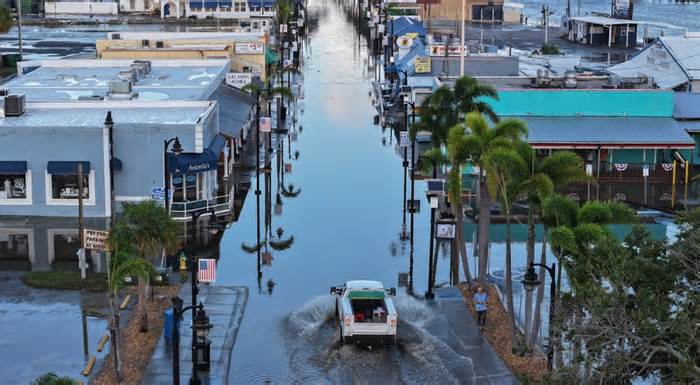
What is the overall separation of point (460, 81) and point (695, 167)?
2158 cm

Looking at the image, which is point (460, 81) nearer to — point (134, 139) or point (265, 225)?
point (265, 225)

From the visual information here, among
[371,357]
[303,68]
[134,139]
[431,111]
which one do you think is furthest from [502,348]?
[303,68]

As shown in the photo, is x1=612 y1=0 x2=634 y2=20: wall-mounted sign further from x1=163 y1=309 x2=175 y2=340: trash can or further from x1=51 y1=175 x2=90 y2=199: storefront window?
x1=163 y1=309 x2=175 y2=340: trash can

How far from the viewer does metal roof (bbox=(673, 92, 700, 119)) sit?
192 feet

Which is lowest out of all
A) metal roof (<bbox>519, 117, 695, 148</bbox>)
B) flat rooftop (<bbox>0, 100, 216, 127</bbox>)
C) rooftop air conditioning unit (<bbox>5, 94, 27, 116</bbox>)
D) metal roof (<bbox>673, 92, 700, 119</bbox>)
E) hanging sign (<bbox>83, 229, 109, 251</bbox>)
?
hanging sign (<bbox>83, 229, 109, 251</bbox>)

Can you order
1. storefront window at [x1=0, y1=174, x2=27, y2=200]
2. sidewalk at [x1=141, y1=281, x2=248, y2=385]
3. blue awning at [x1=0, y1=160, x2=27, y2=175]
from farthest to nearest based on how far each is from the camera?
storefront window at [x1=0, y1=174, x2=27, y2=200], blue awning at [x1=0, y1=160, x2=27, y2=175], sidewalk at [x1=141, y1=281, x2=248, y2=385]

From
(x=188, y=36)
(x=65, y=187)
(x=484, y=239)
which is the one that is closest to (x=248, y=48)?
(x=188, y=36)

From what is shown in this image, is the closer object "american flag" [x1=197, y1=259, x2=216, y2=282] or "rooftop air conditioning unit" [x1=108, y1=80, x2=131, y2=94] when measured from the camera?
"american flag" [x1=197, y1=259, x2=216, y2=282]

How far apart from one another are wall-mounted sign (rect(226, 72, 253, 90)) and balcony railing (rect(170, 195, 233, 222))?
66.8 ft

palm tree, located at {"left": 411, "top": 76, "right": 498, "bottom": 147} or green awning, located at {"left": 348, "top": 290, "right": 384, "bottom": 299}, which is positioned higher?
palm tree, located at {"left": 411, "top": 76, "right": 498, "bottom": 147}

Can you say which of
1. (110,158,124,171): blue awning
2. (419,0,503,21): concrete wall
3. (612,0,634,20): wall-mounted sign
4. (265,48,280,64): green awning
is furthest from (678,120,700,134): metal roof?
(419,0,503,21): concrete wall

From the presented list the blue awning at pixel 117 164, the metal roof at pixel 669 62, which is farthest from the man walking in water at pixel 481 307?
the metal roof at pixel 669 62

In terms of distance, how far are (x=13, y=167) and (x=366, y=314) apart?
1981 cm

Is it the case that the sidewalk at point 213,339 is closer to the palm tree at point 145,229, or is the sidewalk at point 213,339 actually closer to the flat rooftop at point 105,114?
the palm tree at point 145,229
